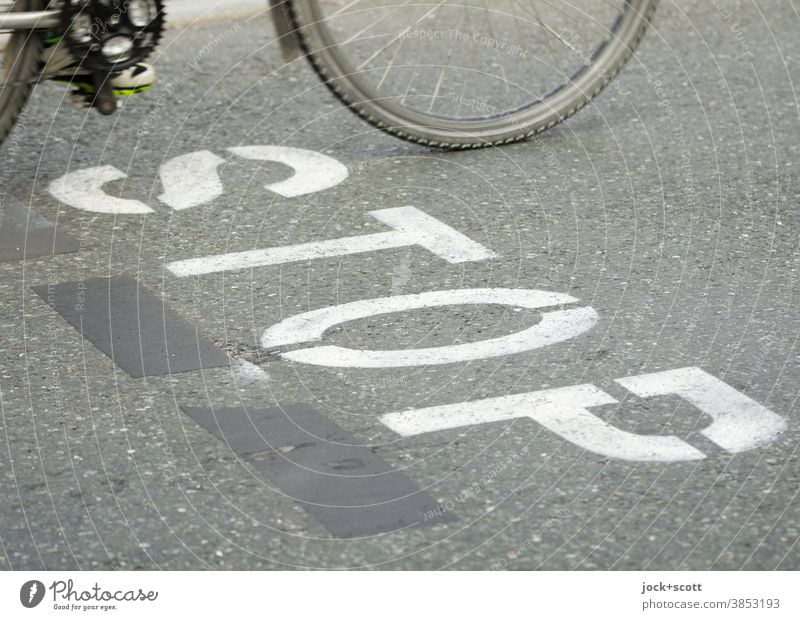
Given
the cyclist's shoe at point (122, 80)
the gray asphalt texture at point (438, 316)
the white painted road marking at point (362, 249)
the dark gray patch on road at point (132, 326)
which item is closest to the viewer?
the gray asphalt texture at point (438, 316)

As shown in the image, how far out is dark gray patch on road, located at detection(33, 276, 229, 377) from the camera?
3.04 m

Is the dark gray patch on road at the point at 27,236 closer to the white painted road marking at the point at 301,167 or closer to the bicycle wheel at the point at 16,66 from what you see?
the bicycle wheel at the point at 16,66

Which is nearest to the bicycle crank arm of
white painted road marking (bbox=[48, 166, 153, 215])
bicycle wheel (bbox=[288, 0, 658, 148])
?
white painted road marking (bbox=[48, 166, 153, 215])

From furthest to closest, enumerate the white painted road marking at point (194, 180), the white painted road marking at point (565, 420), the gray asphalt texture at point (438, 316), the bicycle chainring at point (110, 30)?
1. the white painted road marking at point (194, 180)
2. the bicycle chainring at point (110, 30)
3. the white painted road marking at point (565, 420)
4. the gray asphalt texture at point (438, 316)

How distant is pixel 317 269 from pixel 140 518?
1173 millimetres

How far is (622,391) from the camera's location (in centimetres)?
291

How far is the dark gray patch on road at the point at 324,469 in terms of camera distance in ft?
8.09

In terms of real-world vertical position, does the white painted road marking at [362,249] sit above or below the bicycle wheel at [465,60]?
below

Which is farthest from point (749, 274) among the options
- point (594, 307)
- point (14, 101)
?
point (14, 101)

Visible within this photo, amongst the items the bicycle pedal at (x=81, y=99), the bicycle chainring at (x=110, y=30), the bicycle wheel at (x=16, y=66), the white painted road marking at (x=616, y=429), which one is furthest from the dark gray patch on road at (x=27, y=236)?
the white painted road marking at (x=616, y=429)

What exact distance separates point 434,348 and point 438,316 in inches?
6.6

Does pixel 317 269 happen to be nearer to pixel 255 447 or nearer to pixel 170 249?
pixel 170 249

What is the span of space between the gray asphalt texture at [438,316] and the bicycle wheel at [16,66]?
304mm

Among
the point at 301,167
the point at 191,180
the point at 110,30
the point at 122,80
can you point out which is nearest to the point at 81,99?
the point at 122,80
